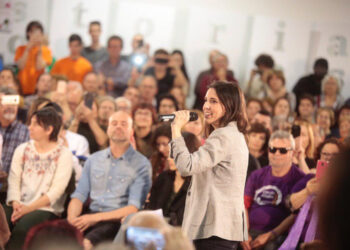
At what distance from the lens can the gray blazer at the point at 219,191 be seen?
8.01 ft

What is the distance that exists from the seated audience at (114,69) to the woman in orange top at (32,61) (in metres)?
0.70

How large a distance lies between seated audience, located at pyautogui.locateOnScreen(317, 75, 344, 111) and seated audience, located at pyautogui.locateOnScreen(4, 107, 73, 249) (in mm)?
4010

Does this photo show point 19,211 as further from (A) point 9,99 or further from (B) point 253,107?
(B) point 253,107

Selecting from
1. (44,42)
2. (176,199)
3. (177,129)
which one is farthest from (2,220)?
(44,42)

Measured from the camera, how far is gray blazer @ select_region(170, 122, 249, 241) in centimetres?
244

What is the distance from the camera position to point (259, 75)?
7090 millimetres

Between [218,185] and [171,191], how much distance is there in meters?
1.27

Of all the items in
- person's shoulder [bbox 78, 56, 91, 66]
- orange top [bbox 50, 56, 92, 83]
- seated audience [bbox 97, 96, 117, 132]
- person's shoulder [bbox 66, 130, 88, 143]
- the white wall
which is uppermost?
the white wall

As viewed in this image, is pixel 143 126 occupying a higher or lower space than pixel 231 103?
lower

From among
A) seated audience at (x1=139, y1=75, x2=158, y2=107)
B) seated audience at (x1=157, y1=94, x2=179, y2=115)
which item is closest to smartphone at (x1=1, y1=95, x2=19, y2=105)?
seated audience at (x1=157, y1=94, x2=179, y2=115)

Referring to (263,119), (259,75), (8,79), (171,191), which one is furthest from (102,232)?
(259,75)

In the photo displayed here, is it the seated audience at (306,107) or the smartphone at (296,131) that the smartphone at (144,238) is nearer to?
the smartphone at (296,131)

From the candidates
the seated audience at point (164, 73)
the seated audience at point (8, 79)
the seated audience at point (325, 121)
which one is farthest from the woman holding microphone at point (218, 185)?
the seated audience at point (164, 73)

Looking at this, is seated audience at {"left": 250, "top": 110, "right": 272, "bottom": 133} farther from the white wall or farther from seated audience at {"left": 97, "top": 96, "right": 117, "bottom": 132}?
the white wall
